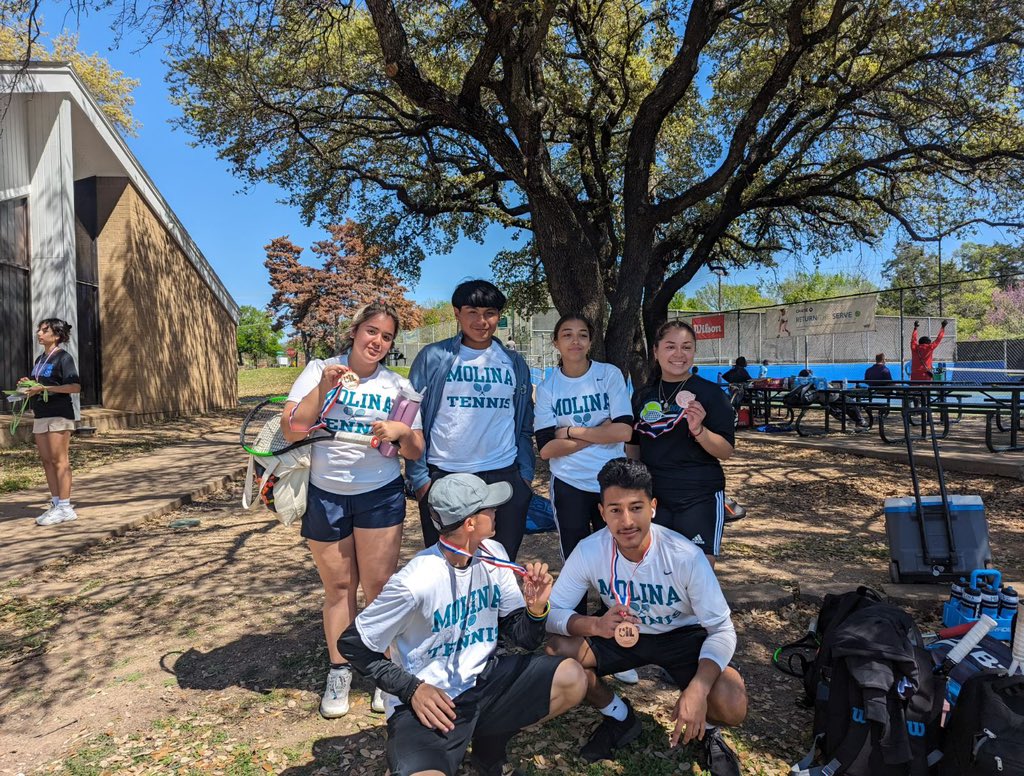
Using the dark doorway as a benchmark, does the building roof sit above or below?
above

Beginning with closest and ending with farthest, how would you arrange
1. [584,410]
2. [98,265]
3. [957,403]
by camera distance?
[584,410] → [957,403] → [98,265]

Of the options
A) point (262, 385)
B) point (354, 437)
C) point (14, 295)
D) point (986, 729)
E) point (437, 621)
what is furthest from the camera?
point (262, 385)

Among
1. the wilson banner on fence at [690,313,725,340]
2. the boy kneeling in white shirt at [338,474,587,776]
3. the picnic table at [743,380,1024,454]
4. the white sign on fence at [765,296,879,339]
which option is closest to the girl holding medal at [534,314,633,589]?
the boy kneeling in white shirt at [338,474,587,776]

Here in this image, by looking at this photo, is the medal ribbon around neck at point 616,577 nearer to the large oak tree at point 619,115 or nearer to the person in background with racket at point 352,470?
the person in background with racket at point 352,470

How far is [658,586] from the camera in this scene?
241 cm

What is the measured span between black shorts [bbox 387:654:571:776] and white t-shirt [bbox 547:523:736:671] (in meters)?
0.27

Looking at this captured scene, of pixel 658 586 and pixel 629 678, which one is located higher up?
pixel 658 586

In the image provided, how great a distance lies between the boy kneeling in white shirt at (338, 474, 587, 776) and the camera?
1.94 meters

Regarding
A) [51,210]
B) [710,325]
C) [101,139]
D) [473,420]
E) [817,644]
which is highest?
[101,139]

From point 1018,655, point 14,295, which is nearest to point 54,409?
point 1018,655

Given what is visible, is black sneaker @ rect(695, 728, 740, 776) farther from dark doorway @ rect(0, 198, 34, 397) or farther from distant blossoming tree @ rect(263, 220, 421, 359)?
distant blossoming tree @ rect(263, 220, 421, 359)

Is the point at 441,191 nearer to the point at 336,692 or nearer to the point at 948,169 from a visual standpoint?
the point at 948,169

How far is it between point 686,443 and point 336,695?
1.96m

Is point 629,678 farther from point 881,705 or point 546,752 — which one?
point 881,705
